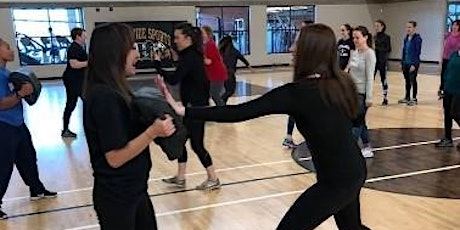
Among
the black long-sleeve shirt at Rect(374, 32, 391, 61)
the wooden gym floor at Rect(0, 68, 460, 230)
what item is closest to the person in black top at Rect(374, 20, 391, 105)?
the black long-sleeve shirt at Rect(374, 32, 391, 61)

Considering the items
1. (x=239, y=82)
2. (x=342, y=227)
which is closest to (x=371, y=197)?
(x=342, y=227)

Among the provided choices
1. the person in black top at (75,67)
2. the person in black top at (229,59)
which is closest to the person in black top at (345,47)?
the person in black top at (229,59)

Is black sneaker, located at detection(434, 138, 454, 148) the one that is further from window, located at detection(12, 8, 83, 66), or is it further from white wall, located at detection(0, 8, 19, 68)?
white wall, located at detection(0, 8, 19, 68)

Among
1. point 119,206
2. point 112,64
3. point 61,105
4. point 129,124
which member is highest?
point 112,64

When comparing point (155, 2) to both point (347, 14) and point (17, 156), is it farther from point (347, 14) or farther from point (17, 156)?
point (17, 156)

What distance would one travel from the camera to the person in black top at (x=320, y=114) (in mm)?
1957

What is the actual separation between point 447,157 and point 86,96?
4.50 meters

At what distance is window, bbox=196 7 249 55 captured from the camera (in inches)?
675

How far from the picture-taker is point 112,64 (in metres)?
1.78

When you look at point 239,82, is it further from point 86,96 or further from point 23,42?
point 86,96

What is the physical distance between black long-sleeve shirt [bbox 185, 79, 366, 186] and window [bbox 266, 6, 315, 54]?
53.1ft

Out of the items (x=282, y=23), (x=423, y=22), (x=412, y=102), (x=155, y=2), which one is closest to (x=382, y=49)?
(x=412, y=102)

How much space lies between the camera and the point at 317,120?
1.96 meters

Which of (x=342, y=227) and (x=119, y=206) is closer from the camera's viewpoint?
(x=119, y=206)
